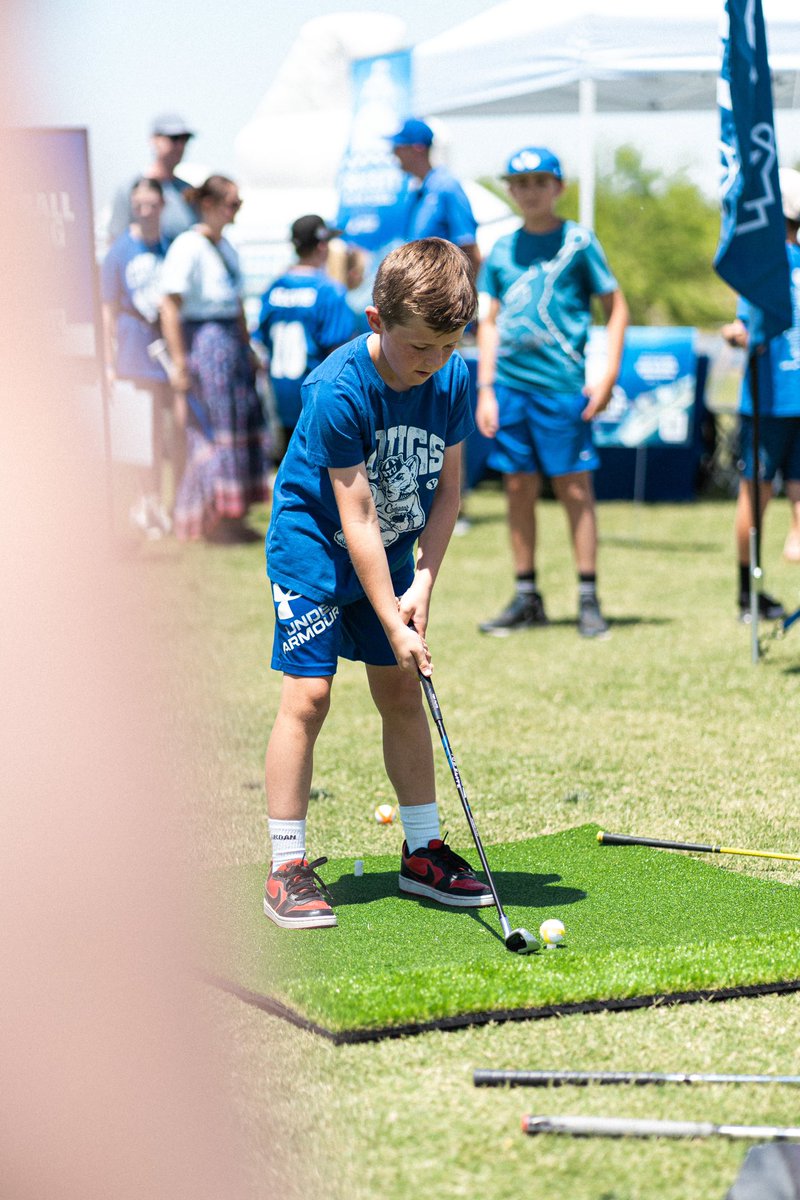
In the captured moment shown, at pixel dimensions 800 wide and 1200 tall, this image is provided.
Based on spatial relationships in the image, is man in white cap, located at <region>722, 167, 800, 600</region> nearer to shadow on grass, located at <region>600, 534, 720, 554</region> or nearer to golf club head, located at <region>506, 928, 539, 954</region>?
shadow on grass, located at <region>600, 534, 720, 554</region>

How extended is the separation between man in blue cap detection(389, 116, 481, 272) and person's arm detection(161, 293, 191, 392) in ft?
6.33

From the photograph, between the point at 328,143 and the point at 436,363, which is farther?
the point at 328,143

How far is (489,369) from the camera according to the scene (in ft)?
22.8

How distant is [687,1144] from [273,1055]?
2.54ft

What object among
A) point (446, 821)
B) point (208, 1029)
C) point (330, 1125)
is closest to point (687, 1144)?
point (330, 1125)

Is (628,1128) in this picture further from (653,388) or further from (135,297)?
(653,388)

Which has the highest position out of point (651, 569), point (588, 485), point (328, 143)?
point (328, 143)

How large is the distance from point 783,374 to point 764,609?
1.17 meters

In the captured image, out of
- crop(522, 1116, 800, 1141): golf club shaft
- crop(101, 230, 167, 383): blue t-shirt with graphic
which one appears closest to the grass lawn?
crop(522, 1116, 800, 1141): golf club shaft

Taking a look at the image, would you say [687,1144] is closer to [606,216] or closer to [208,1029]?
[208,1029]

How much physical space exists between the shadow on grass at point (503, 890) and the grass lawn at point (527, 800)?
0.25 meters

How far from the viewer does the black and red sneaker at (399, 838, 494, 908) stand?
3.45m

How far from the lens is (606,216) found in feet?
189

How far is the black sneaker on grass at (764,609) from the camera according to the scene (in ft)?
22.8
